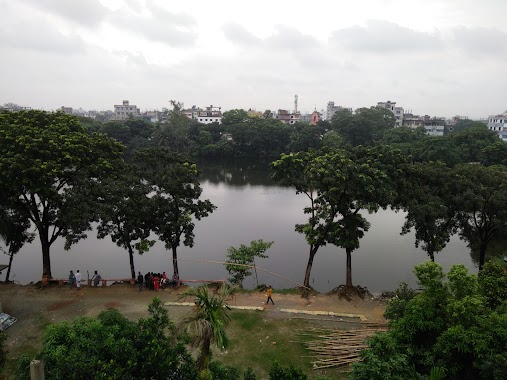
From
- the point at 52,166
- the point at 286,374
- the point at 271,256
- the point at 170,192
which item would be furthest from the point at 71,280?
the point at 286,374

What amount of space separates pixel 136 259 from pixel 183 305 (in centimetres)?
989

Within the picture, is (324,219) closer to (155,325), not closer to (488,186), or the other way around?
(488,186)

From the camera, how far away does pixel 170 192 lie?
58.5 feet

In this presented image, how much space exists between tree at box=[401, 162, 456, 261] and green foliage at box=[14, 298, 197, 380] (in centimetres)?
1399

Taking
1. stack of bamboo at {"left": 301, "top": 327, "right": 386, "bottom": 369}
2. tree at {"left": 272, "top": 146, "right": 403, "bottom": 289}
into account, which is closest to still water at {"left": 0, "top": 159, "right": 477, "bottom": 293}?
tree at {"left": 272, "top": 146, "right": 403, "bottom": 289}

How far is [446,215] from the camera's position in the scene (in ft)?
61.3

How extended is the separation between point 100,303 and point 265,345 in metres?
7.36

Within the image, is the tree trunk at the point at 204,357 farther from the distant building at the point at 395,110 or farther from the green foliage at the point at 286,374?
the distant building at the point at 395,110

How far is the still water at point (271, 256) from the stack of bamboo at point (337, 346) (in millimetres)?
6324

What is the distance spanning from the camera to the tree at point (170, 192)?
1777cm

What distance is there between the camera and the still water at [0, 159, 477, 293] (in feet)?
74.1

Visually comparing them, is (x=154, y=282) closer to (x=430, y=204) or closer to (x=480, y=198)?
(x=430, y=204)

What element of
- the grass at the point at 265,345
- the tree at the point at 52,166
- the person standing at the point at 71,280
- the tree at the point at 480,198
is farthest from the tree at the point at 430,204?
the person standing at the point at 71,280

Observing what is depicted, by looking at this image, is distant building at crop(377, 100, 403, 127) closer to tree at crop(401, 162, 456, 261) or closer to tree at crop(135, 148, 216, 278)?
tree at crop(401, 162, 456, 261)
